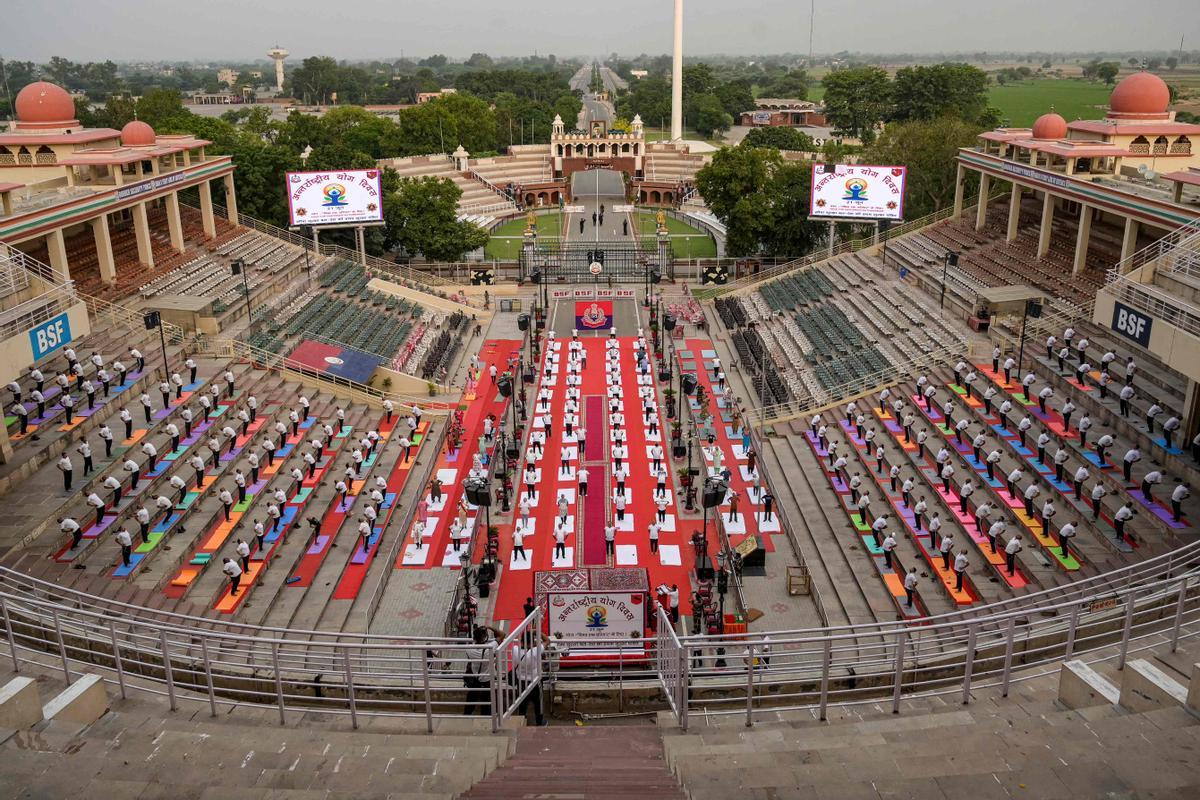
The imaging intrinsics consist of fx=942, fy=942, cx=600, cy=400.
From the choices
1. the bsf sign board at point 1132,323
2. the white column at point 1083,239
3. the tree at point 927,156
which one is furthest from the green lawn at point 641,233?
the bsf sign board at point 1132,323

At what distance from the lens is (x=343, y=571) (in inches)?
797

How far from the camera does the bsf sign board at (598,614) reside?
625 inches

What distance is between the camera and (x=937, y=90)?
88.2 m

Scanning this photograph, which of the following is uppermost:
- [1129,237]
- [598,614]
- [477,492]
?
[1129,237]

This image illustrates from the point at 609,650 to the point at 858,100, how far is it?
96377mm

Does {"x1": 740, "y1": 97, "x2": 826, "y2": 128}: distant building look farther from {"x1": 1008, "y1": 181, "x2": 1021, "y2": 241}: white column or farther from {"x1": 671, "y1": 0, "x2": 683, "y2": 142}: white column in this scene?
{"x1": 1008, "y1": 181, "x2": 1021, "y2": 241}: white column

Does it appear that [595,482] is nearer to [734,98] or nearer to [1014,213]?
[1014,213]

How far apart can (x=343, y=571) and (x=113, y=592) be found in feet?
14.7

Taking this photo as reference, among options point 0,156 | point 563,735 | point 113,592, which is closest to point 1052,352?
point 563,735

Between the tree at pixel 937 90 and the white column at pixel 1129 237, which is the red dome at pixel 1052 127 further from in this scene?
the tree at pixel 937 90

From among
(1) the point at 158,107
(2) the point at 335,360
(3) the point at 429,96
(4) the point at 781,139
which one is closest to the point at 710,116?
(4) the point at 781,139

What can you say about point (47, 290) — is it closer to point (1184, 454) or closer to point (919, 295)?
point (1184, 454)

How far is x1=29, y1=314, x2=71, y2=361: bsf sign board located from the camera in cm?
1888

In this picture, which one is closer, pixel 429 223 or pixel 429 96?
pixel 429 223
